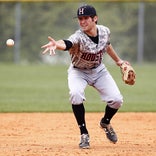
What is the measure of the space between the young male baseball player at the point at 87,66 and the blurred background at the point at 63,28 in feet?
59.6

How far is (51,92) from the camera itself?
15.4 meters

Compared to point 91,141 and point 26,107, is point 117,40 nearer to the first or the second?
point 26,107

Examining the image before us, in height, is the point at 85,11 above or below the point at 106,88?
above

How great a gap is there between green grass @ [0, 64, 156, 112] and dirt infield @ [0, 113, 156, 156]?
1.20m

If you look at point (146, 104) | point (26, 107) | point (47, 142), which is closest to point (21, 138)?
point (47, 142)

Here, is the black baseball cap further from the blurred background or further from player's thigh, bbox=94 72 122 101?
the blurred background

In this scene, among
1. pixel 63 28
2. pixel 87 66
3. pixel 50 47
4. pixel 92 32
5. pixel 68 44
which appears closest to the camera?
pixel 50 47

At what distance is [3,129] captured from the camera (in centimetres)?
893

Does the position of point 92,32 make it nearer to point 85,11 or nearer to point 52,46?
point 85,11

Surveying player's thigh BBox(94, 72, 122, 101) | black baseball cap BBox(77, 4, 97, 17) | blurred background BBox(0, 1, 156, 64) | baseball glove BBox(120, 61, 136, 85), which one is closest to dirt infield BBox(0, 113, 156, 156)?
player's thigh BBox(94, 72, 122, 101)

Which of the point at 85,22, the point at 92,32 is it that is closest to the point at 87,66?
the point at 92,32

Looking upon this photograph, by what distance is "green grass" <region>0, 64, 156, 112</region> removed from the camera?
12.3 metres

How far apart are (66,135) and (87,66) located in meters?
1.36

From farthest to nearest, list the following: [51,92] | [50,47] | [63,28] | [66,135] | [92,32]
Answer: [63,28] < [51,92] < [66,135] < [92,32] < [50,47]
